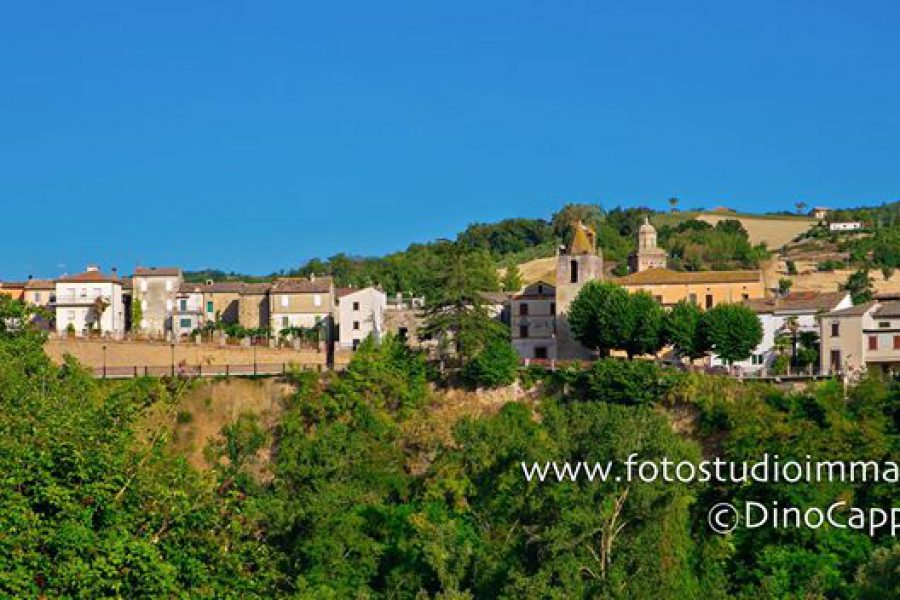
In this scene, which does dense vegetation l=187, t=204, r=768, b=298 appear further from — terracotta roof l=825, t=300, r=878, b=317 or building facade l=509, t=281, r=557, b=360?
terracotta roof l=825, t=300, r=878, b=317

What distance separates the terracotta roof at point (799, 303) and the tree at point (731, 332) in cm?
265

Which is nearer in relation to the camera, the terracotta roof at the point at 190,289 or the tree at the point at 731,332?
the tree at the point at 731,332

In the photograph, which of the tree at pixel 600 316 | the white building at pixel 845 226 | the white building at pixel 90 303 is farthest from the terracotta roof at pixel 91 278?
the white building at pixel 845 226

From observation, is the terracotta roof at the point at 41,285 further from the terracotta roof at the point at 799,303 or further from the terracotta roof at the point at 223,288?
the terracotta roof at the point at 799,303

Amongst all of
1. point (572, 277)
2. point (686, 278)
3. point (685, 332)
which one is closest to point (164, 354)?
point (572, 277)

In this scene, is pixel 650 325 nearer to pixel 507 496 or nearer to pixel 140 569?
pixel 507 496

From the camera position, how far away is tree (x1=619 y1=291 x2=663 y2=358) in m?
62.3

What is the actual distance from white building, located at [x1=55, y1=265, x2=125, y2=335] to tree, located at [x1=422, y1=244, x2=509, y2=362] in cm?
2040

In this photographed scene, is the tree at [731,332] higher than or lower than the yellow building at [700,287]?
lower

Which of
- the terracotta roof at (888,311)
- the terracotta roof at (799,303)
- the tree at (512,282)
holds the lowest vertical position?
the terracotta roof at (888,311)

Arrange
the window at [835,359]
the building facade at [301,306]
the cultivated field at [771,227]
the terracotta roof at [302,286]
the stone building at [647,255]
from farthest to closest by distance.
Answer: the cultivated field at [771,227], the stone building at [647,255], the terracotta roof at [302,286], the building facade at [301,306], the window at [835,359]

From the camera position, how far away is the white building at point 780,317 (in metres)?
62.8

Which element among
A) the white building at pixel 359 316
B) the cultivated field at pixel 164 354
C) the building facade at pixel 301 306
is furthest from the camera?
the building facade at pixel 301 306

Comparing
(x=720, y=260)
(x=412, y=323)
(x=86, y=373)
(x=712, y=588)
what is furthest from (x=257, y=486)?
(x=720, y=260)
